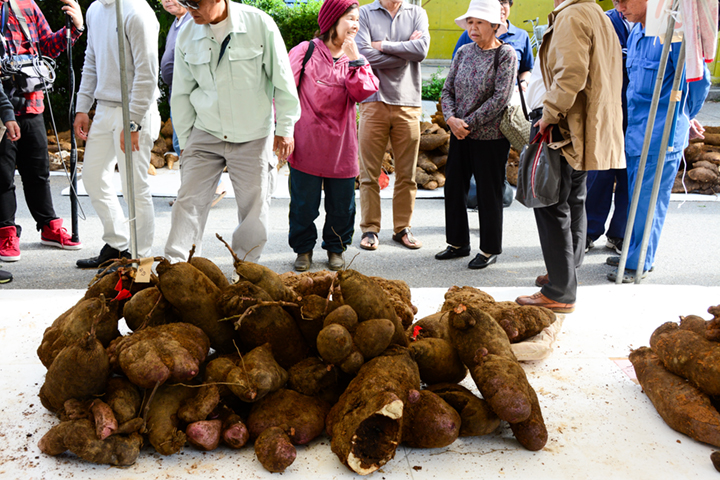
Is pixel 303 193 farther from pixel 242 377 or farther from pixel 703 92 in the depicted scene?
pixel 703 92

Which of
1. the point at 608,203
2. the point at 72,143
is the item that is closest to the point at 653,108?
the point at 608,203

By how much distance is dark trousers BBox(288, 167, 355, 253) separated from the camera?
160 inches

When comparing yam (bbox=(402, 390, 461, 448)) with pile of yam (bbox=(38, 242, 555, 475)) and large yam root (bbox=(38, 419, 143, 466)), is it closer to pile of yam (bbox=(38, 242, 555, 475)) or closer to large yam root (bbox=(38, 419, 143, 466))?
pile of yam (bbox=(38, 242, 555, 475))

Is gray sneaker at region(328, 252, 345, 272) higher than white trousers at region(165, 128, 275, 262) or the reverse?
the reverse

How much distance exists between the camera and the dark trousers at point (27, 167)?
4172 mm

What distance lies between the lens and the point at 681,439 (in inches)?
78.2

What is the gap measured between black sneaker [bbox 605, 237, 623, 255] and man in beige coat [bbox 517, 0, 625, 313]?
1.96 metres

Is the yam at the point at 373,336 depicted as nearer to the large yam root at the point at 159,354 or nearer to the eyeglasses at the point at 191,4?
the large yam root at the point at 159,354

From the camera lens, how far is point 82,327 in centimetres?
198

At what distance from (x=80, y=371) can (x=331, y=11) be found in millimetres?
2892

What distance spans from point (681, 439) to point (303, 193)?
282 centimetres

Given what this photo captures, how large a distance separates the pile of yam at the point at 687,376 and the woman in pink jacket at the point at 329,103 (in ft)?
7.02

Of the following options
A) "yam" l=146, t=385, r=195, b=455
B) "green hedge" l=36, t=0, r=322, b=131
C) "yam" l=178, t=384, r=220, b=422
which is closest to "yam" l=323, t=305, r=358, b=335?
"yam" l=178, t=384, r=220, b=422

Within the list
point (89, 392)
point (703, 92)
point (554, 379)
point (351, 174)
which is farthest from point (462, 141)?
point (89, 392)
